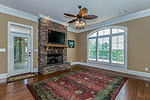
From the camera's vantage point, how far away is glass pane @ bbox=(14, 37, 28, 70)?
3520 mm

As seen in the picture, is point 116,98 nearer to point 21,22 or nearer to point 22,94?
point 22,94

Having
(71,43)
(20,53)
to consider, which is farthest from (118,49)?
(20,53)

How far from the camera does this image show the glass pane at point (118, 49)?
412cm

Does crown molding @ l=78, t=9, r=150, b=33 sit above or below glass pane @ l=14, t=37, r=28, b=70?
above

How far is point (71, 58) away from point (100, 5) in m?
4.11

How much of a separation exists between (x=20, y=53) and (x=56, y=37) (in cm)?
211

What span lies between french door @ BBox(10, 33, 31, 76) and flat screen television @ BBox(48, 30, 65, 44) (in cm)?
114


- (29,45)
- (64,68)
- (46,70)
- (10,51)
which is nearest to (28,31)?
(29,45)

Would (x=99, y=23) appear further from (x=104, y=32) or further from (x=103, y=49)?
(x=103, y=49)

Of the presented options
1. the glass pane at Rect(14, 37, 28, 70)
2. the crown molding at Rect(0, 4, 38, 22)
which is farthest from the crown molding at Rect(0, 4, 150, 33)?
the glass pane at Rect(14, 37, 28, 70)

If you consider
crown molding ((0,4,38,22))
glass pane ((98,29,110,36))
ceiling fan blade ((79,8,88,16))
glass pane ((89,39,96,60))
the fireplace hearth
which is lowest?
the fireplace hearth

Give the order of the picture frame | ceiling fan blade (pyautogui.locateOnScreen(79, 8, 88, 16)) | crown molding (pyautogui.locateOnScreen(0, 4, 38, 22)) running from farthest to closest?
1. the picture frame
2. crown molding (pyautogui.locateOnScreen(0, 4, 38, 22))
3. ceiling fan blade (pyautogui.locateOnScreen(79, 8, 88, 16))

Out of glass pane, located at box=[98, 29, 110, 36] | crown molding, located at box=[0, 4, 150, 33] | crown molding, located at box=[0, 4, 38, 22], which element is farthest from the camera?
glass pane, located at box=[98, 29, 110, 36]

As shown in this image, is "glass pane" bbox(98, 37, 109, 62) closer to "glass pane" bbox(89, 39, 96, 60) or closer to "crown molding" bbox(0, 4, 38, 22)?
"glass pane" bbox(89, 39, 96, 60)
